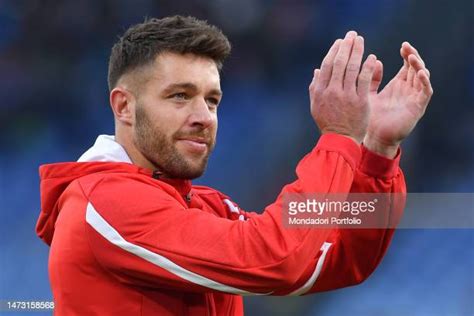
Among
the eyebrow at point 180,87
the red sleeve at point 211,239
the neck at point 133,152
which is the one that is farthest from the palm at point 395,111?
the neck at point 133,152

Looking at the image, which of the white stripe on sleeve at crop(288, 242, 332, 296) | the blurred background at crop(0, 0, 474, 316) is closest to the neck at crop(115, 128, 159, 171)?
the white stripe on sleeve at crop(288, 242, 332, 296)

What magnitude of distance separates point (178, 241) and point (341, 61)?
18.0 inches

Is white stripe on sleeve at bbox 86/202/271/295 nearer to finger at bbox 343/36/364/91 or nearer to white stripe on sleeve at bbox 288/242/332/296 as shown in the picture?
white stripe on sleeve at bbox 288/242/332/296

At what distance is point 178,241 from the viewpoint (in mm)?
1474

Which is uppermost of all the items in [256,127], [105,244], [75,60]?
[75,60]

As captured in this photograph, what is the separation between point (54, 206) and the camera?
175cm

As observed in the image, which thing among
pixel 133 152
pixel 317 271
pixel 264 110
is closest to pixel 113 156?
pixel 133 152

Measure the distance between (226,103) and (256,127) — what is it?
0.51 feet

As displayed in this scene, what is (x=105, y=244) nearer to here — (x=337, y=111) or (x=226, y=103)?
(x=337, y=111)

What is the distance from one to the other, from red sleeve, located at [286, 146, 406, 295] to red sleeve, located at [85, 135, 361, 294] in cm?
18

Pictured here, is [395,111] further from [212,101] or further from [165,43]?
[165,43]

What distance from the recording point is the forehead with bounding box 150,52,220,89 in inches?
67.4

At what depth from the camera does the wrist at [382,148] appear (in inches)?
65.6

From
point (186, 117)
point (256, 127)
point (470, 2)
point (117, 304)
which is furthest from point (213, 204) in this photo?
point (470, 2)
